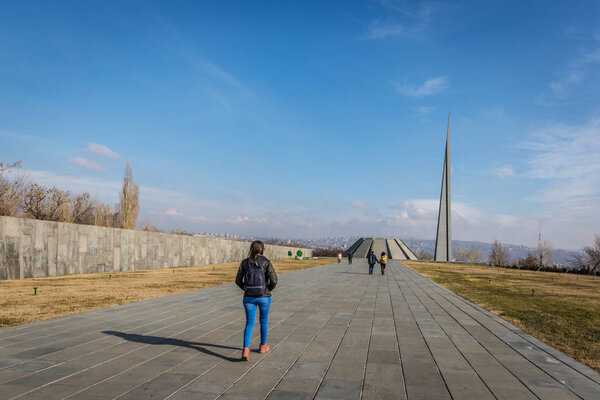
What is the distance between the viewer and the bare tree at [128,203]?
43156 mm

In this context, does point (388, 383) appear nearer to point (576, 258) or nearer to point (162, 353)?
point (162, 353)

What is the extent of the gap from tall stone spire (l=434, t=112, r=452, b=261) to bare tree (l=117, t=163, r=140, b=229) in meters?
53.8

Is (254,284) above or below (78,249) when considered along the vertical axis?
above

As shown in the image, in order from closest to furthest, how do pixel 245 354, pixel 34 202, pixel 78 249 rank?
pixel 245 354
pixel 78 249
pixel 34 202

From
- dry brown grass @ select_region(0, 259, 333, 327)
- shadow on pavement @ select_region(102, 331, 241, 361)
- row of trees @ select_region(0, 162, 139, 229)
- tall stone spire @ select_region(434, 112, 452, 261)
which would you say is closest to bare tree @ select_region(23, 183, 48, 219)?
row of trees @ select_region(0, 162, 139, 229)

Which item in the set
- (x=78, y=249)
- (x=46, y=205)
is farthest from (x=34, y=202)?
(x=78, y=249)

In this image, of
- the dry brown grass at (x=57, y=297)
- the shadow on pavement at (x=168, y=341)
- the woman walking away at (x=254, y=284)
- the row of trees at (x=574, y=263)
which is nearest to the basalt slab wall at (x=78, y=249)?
the dry brown grass at (x=57, y=297)

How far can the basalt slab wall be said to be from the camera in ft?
50.6

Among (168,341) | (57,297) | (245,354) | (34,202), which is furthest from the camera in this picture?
(34,202)

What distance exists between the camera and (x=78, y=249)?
61.7 feet

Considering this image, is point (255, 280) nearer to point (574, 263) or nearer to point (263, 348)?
point (263, 348)

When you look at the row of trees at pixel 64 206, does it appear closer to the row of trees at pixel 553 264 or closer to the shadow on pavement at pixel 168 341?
the shadow on pavement at pixel 168 341

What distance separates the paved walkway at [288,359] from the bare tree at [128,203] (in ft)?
122

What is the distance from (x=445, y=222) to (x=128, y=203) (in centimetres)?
5694
